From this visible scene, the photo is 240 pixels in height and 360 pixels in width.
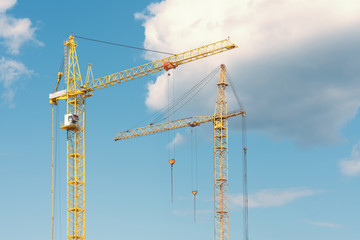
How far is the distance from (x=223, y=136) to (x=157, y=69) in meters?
24.0

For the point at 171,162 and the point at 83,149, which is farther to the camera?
the point at 171,162

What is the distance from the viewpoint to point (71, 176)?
377ft

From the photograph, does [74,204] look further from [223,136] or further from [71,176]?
[223,136]

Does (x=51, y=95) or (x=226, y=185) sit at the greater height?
(x=51, y=95)

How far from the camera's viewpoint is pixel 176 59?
405 ft

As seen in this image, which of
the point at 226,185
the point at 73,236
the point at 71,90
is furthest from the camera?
the point at 226,185

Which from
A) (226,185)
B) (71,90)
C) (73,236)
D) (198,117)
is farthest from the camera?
(198,117)

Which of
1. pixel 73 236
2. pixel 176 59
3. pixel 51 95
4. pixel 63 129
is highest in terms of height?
pixel 176 59

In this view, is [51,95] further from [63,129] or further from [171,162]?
[171,162]

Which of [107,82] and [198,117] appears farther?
[198,117]

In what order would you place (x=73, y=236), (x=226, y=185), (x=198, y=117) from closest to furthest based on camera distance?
(x=73, y=236) → (x=226, y=185) → (x=198, y=117)

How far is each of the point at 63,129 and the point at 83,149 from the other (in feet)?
18.3

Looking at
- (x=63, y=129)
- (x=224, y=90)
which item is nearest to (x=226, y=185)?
(x=224, y=90)

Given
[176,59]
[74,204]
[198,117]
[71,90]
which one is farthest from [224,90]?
[74,204]
